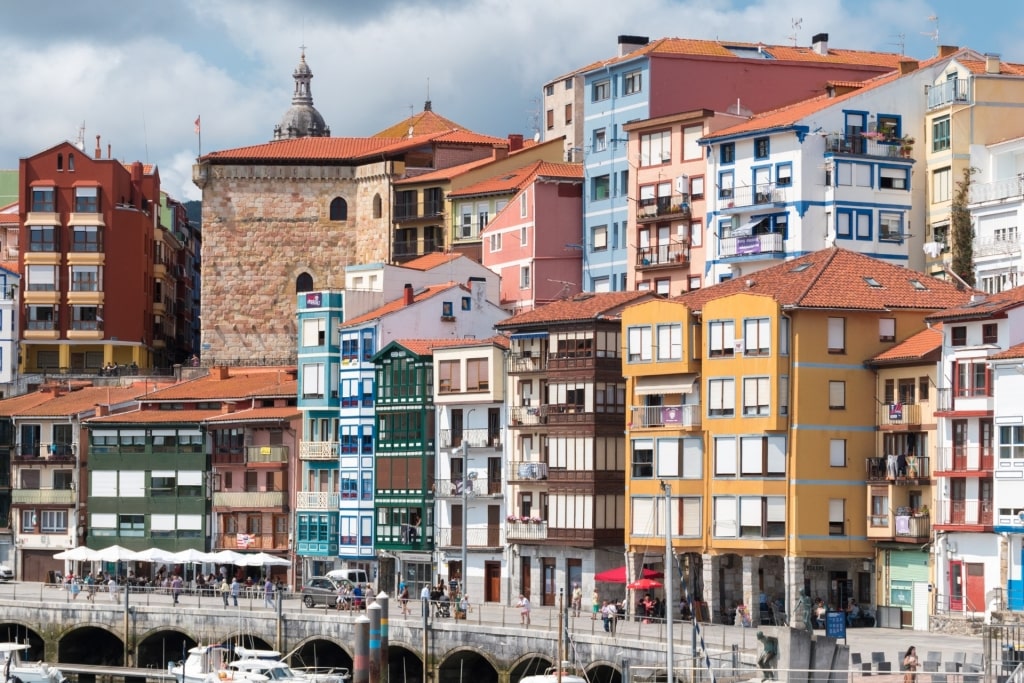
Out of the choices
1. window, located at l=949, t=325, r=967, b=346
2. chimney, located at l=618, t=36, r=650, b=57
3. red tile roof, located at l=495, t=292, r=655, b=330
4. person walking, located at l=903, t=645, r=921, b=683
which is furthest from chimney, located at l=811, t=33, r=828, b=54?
person walking, located at l=903, t=645, r=921, b=683

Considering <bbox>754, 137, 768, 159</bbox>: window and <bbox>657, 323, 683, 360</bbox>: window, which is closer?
<bbox>657, 323, 683, 360</bbox>: window

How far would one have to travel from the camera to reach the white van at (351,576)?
98375 millimetres

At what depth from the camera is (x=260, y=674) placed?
84062mm

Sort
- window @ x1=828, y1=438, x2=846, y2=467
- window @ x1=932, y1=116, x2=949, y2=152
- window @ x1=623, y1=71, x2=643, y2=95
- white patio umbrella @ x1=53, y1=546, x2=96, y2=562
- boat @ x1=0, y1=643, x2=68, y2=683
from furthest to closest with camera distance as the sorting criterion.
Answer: window @ x1=623, y1=71, x2=643, y2=95
white patio umbrella @ x1=53, y1=546, x2=96, y2=562
window @ x1=932, y1=116, x2=949, y2=152
boat @ x1=0, y1=643, x2=68, y2=683
window @ x1=828, y1=438, x2=846, y2=467

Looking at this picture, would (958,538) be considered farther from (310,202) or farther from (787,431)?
(310,202)

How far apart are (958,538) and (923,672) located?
17295 millimetres

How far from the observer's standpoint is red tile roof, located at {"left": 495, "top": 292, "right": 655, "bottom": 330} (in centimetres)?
9469

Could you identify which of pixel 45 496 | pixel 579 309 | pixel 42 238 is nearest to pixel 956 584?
pixel 579 309

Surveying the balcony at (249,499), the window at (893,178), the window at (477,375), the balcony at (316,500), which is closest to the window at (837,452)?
the window at (893,178)

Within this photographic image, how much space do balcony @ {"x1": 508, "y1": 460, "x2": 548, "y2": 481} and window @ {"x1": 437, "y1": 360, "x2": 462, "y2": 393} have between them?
5.29 meters

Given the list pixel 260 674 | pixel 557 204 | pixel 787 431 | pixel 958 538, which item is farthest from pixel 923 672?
pixel 557 204

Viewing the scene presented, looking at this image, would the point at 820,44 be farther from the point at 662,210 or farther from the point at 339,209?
the point at 339,209

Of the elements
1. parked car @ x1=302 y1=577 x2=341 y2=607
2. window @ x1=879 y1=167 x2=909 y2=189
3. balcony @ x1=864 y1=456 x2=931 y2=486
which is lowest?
parked car @ x1=302 y1=577 x2=341 y2=607

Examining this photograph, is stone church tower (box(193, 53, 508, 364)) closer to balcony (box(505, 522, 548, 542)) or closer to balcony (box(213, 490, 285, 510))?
balcony (box(213, 490, 285, 510))
